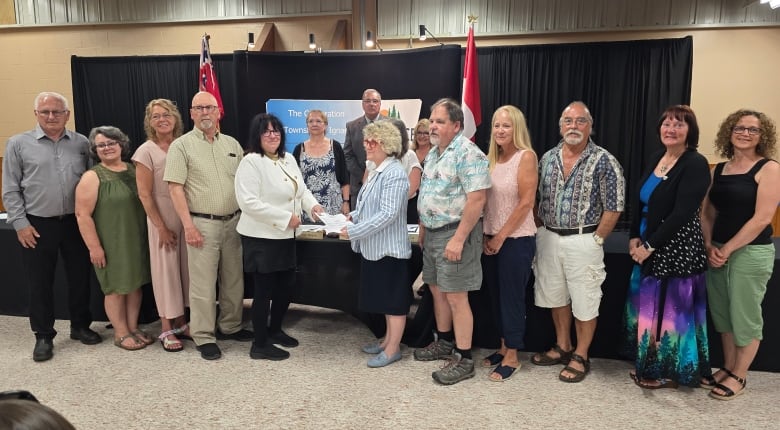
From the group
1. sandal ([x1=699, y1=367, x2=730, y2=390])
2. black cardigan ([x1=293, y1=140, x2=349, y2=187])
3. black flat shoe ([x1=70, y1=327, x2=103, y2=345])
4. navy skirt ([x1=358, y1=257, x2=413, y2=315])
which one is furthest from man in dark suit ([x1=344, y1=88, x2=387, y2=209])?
sandal ([x1=699, y1=367, x2=730, y2=390])

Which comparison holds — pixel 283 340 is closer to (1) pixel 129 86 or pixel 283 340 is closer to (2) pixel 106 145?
(2) pixel 106 145

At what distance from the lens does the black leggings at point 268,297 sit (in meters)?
2.96

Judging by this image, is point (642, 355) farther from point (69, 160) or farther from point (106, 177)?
point (69, 160)

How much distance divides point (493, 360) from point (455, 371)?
0.32 meters

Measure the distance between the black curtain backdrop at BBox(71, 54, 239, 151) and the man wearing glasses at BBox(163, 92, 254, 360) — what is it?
4.45m

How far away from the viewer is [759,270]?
95.1 inches

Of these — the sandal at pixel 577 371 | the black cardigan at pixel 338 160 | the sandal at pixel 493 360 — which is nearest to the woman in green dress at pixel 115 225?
the black cardigan at pixel 338 160

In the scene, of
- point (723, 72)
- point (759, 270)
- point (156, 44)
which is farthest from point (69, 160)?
point (723, 72)

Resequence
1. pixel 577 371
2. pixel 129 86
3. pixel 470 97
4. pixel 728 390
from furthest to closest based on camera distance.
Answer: pixel 129 86
pixel 470 97
pixel 577 371
pixel 728 390

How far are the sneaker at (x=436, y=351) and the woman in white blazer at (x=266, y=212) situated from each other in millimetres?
780

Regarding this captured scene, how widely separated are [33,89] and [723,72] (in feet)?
32.7

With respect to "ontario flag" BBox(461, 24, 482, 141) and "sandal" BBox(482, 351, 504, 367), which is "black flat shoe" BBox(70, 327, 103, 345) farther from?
→ "ontario flag" BBox(461, 24, 482, 141)

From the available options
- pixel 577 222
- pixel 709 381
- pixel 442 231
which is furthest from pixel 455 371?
pixel 709 381

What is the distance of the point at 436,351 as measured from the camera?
3.00 m
